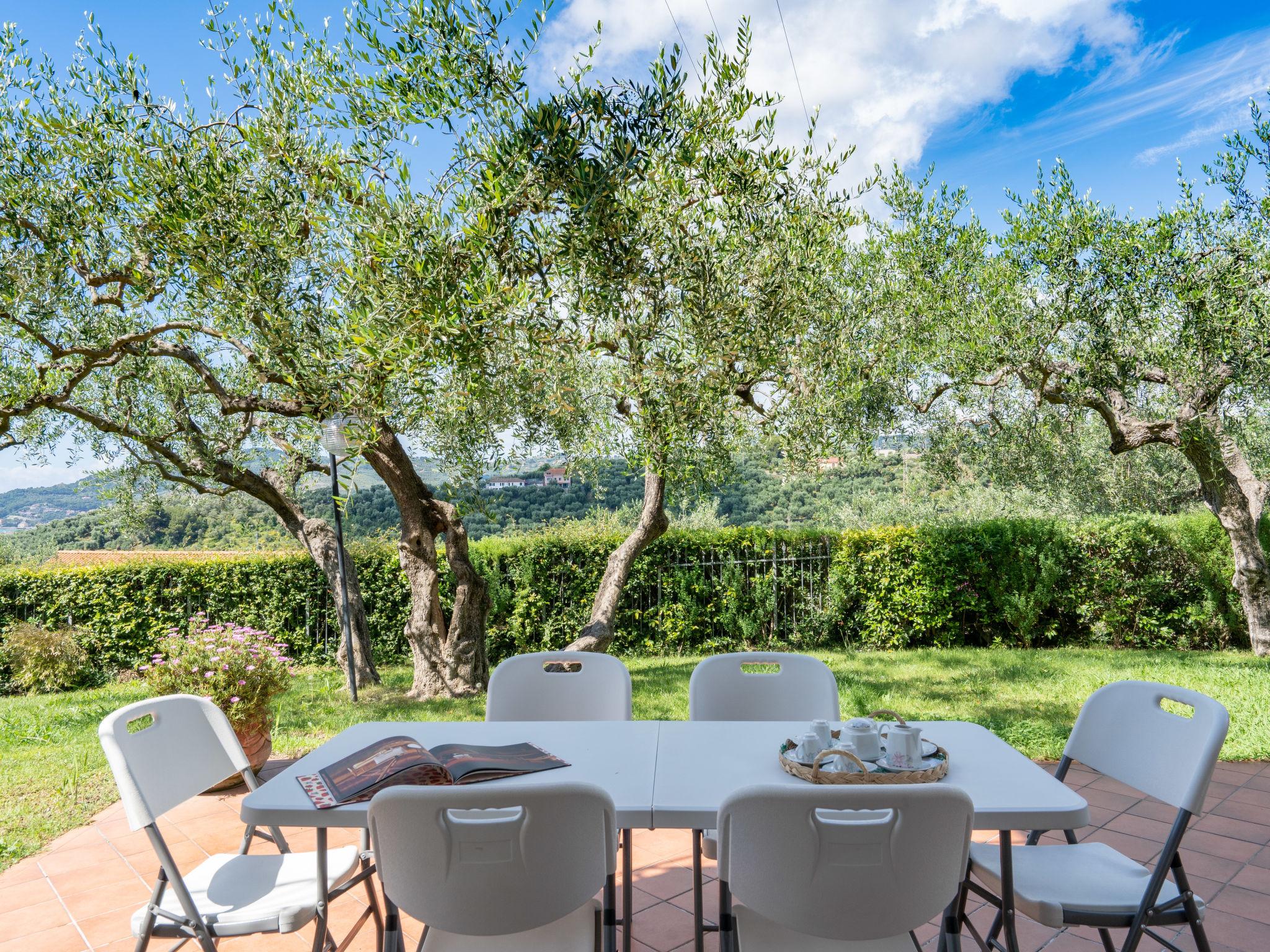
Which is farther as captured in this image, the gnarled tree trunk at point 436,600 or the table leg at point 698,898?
the gnarled tree trunk at point 436,600

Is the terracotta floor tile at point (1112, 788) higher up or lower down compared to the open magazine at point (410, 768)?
lower down

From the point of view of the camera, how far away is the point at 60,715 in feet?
21.4

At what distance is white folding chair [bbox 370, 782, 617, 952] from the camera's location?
1.58 meters

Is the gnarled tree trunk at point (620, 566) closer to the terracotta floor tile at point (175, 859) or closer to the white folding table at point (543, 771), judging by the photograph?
the terracotta floor tile at point (175, 859)

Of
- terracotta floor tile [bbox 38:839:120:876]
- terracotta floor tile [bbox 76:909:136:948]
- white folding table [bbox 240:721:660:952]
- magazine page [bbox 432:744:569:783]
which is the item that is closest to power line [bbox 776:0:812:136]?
white folding table [bbox 240:721:660:952]

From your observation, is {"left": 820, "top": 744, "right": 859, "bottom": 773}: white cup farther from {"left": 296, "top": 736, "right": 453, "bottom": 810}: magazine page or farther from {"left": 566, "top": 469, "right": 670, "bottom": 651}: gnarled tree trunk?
{"left": 566, "top": 469, "right": 670, "bottom": 651}: gnarled tree trunk

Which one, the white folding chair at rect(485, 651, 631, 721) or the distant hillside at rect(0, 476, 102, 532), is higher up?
the distant hillside at rect(0, 476, 102, 532)

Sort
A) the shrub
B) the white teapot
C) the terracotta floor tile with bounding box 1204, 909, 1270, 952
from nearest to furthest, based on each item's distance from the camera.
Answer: the white teapot
the terracotta floor tile with bounding box 1204, 909, 1270, 952
the shrub

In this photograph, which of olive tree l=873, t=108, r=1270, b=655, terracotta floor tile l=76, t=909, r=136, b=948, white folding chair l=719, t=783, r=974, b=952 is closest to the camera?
white folding chair l=719, t=783, r=974, b=952

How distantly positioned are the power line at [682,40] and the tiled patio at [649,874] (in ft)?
10.6

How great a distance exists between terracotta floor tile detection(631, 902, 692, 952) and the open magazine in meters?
0.89

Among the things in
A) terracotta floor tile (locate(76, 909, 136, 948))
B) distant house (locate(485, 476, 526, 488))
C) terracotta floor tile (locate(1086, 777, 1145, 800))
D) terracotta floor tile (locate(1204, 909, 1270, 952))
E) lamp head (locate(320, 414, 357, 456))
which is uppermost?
lamp head (locate(320, 414, 357, 456))

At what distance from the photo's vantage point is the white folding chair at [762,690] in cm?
293

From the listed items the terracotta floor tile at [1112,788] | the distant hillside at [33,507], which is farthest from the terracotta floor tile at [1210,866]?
the distant hillside at [33,507]
